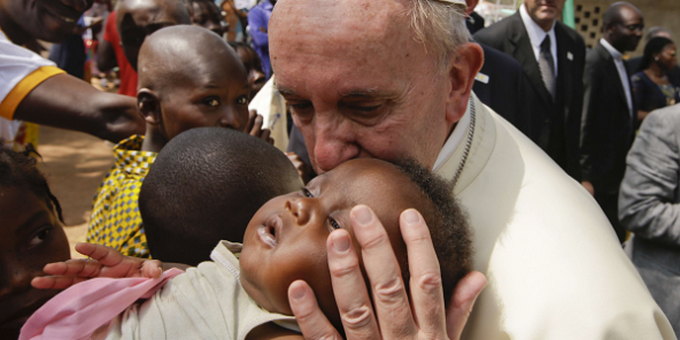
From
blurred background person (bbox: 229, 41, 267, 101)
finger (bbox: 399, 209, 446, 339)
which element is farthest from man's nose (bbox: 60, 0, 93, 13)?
finger (bbox: 399, 209, 446, 339)

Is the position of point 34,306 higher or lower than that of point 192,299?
lower

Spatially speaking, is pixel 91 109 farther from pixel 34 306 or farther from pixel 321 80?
pixel 321 80

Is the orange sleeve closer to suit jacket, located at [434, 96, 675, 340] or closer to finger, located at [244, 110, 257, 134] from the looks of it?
finger, located at [244, 110, 257, 134]

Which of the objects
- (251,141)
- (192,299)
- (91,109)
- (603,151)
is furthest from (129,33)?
(603,151)

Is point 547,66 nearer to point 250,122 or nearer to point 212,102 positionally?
point 250,122

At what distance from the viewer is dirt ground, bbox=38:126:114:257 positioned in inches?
325

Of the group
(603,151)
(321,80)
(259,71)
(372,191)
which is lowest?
(603,151)

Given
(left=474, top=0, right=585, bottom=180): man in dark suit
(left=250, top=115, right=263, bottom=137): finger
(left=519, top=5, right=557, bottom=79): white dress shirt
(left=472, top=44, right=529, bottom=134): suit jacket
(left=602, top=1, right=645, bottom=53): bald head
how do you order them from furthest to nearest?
1. (left=602, top=1, right=645, bottom=53): bald head
2. (left=519, top=5, right=557, bottom=79): white dress shirt
3. (left=474, top=0, right=585, bottom=180): man in dark suit
4. (left=472, top=44, right=529, bottom=134): suit jacket
5. (left=250, top=115, right=263, bottom=137): finger

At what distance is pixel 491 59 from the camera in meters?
3.69

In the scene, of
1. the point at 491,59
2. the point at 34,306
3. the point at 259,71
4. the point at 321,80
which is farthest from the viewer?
the point at 259,71

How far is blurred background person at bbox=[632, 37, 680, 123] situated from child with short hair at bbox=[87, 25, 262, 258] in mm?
8178

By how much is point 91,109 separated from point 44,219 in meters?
1.22

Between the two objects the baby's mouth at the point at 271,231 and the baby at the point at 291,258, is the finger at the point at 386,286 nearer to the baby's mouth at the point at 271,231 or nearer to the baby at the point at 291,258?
the baby at the point at 291,258

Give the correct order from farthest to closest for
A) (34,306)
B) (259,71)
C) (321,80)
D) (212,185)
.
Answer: (259,71) < (212,185) < (34,306) < (321,80)
